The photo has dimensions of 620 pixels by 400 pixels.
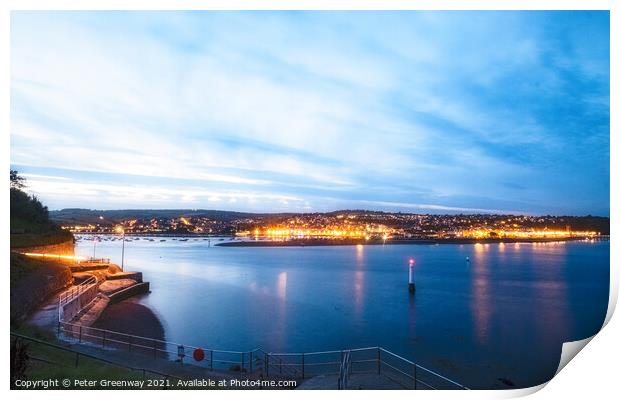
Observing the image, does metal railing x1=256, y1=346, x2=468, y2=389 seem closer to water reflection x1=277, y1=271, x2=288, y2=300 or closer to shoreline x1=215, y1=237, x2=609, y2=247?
water reflection x1=277, y1=271, x2=288, y2=300

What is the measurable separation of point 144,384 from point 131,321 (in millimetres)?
6253

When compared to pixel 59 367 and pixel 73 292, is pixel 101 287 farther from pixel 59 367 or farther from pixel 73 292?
pixel 59 367

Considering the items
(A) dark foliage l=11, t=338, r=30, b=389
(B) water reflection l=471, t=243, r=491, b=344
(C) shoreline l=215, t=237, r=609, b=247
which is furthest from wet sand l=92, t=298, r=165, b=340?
(C) shoreline l=215, t=237, r=609, b=247

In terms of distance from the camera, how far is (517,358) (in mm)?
8414

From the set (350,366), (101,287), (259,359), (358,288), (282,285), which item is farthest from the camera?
(282,285)

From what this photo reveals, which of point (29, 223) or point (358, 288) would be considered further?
point (358, 288)

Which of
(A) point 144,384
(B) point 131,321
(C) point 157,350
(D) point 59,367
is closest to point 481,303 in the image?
(B) point 131,321

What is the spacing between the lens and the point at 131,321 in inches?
385

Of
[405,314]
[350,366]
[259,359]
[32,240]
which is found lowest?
[405,314]

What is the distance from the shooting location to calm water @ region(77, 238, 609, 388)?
870 cm

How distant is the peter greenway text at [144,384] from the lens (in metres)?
4.01

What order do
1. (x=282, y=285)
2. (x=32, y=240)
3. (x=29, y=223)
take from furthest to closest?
(x=282, y=285), (x=29, y=223), (x=32, y=240)

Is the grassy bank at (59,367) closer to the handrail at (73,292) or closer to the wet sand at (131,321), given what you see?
the handrail at (73,292)
